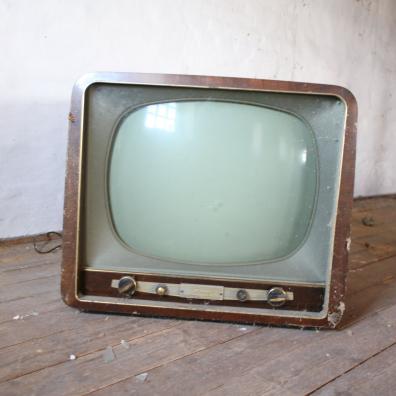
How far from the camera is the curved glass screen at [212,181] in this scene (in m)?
0.76

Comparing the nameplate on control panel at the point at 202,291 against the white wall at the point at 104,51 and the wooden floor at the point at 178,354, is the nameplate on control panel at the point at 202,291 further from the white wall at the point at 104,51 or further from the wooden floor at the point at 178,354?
the white wall at the point at 104,51

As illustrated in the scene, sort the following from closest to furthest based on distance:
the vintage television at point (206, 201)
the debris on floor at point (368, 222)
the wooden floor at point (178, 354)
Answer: the wooden floor at point (178, 354)
the vintage television at point (206, 201)
the debris on floor at point (368, 222)

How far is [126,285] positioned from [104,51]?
813 millimetres

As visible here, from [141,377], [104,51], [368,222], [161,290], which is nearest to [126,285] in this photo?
[161,290]

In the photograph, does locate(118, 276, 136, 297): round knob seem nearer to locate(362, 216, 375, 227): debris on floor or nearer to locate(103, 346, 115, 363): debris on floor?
locate(103, 346, 115, 363): debris on floor

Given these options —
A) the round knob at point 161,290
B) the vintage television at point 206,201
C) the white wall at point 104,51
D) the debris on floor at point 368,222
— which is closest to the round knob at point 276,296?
the vintage television at point 206,201

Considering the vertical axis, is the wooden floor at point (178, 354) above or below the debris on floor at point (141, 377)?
above

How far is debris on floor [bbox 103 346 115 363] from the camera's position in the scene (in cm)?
66

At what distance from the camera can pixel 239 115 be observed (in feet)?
2.51

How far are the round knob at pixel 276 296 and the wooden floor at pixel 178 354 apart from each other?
0.07 m

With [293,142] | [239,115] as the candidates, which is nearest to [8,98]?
[239,115]

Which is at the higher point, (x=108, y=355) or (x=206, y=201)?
(x=206, y=201)

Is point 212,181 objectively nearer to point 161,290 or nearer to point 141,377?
point 161,290

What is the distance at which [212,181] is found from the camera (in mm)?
774
